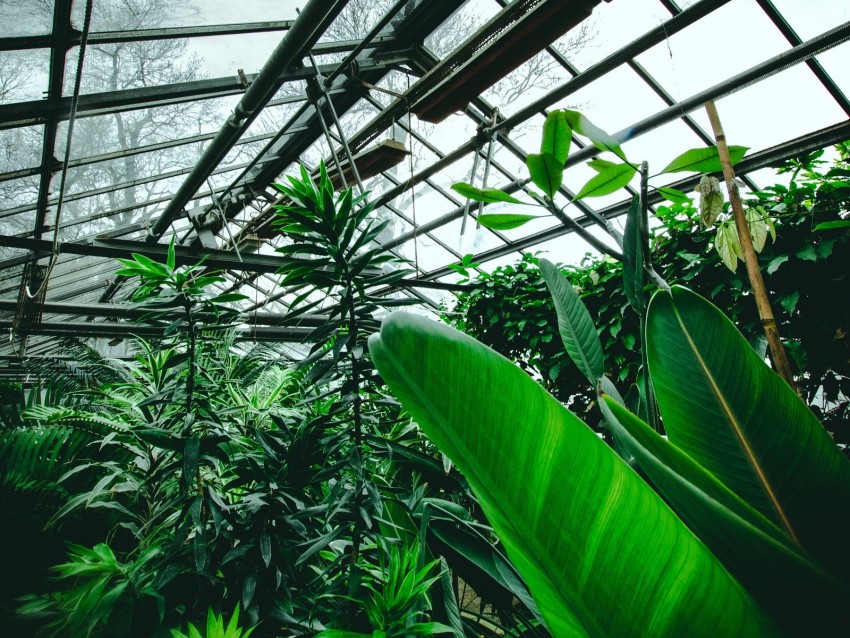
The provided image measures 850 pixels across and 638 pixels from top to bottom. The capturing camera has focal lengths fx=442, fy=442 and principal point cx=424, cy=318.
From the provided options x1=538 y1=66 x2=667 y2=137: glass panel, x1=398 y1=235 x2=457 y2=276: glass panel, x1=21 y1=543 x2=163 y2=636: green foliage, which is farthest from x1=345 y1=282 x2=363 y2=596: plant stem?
x1=398 y1=235 x2=457 y2=276: glass panel

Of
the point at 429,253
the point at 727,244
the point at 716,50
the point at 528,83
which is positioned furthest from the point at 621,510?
the point at 429,253

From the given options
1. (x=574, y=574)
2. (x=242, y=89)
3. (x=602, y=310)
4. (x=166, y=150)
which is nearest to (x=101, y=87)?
(x=242, y=89)

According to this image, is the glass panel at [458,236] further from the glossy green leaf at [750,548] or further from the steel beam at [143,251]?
the glossy green leaf at [750,548]

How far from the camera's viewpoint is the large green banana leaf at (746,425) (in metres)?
0.47

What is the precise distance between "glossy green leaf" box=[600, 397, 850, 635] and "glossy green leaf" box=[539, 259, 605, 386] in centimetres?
26

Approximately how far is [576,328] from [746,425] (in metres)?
0.27

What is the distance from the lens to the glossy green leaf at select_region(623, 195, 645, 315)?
627mm

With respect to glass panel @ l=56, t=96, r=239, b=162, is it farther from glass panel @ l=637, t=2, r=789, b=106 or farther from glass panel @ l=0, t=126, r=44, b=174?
glass panel @ l=637, t=2, r=789, b=106

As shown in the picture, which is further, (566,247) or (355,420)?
(566,247)

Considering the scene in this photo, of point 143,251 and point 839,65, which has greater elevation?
point 839,65

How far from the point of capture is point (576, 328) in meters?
0.74

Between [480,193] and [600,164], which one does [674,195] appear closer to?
[600,164]

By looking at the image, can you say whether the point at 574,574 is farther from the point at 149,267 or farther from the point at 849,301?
the point at 849,301

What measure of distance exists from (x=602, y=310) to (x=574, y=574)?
266 centimetres
